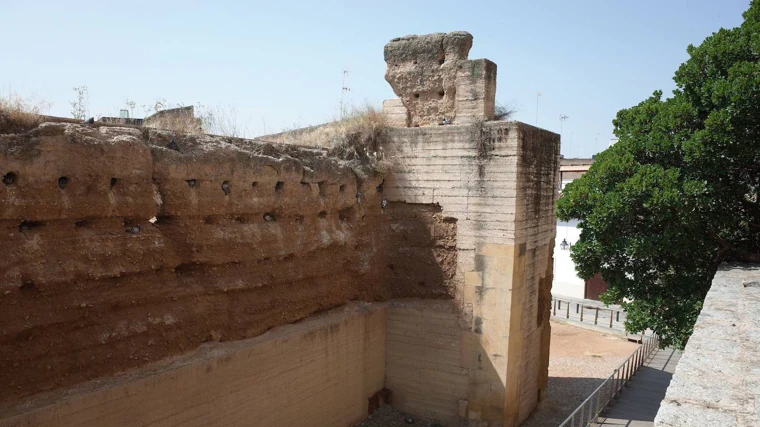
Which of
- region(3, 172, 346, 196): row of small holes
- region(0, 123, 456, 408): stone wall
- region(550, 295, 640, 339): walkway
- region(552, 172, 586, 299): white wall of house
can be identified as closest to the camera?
region(3, 172, 346, 196): row of small holes

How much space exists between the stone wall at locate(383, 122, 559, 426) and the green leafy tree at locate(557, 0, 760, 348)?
1027 millimetres

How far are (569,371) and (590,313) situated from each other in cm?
607

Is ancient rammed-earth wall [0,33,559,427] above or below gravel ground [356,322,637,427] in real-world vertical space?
above

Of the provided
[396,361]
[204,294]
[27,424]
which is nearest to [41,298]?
[27,424]

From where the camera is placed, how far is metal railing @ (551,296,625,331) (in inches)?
677

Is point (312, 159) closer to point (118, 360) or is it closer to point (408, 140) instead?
point (408, 140)

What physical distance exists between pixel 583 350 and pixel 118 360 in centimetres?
1240

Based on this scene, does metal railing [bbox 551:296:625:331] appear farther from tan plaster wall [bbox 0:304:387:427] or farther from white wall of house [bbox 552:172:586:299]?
tan plaster wall [bbox 0:304:387:427]

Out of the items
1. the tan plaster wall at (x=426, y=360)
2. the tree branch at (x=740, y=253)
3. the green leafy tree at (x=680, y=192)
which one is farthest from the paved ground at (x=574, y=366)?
the tree branch at (x=740, y=253)

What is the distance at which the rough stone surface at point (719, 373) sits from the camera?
344cm

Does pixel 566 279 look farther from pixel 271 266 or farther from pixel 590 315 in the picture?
pixel 271 266

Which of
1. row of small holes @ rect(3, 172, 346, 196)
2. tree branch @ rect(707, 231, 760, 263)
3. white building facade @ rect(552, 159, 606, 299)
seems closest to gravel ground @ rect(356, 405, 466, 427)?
row of small holes @ rect(3, 172, 346, 196)

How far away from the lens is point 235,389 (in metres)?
6.35

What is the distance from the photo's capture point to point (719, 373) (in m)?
4.18
